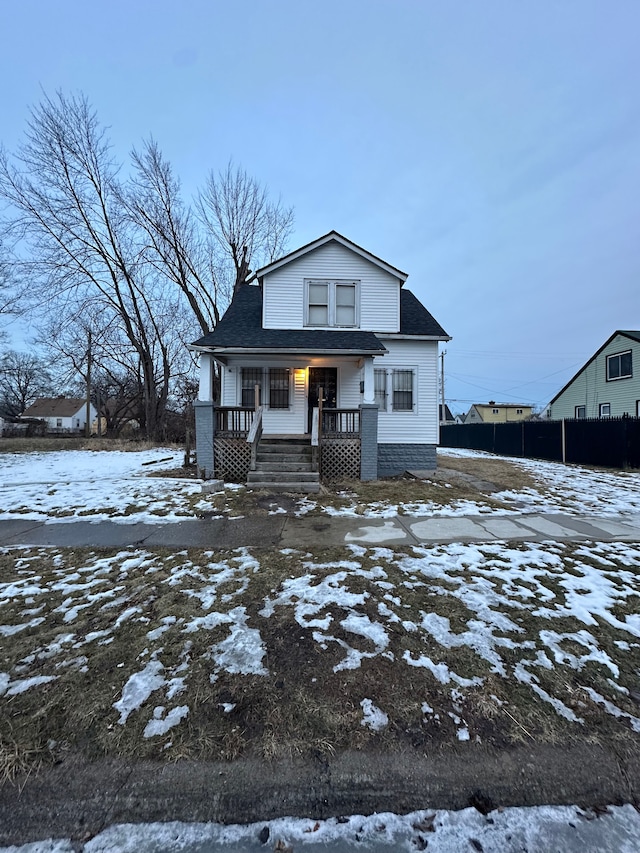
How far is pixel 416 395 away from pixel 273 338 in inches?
181

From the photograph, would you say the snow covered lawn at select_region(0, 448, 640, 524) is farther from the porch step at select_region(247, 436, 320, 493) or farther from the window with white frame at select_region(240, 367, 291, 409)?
the window with white frame at select_region(240, 367, 291, 409)

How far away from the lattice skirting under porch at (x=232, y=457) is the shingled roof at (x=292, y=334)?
2.39 meters

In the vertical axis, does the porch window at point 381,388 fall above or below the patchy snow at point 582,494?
above

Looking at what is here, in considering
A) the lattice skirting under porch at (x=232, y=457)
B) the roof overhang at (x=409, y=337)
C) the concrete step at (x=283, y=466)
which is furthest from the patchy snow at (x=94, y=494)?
the roof overhang at (x=409, y=337)

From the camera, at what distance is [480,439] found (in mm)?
21297

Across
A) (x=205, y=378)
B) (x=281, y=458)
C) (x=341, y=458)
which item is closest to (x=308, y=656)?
(x=281, y=458)

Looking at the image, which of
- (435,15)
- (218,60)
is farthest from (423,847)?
(218,60)

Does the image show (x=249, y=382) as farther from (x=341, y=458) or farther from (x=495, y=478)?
(x=495, y=478)

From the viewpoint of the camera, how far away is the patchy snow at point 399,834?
126cm

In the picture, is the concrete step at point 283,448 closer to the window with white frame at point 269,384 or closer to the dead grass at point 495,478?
the window with white frame at point 269,384

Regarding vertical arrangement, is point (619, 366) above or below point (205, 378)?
above

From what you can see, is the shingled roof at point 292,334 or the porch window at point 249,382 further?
the porch window at point 249,382

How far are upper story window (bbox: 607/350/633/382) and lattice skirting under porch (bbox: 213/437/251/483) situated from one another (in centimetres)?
2225

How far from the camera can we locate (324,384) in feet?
36.7
